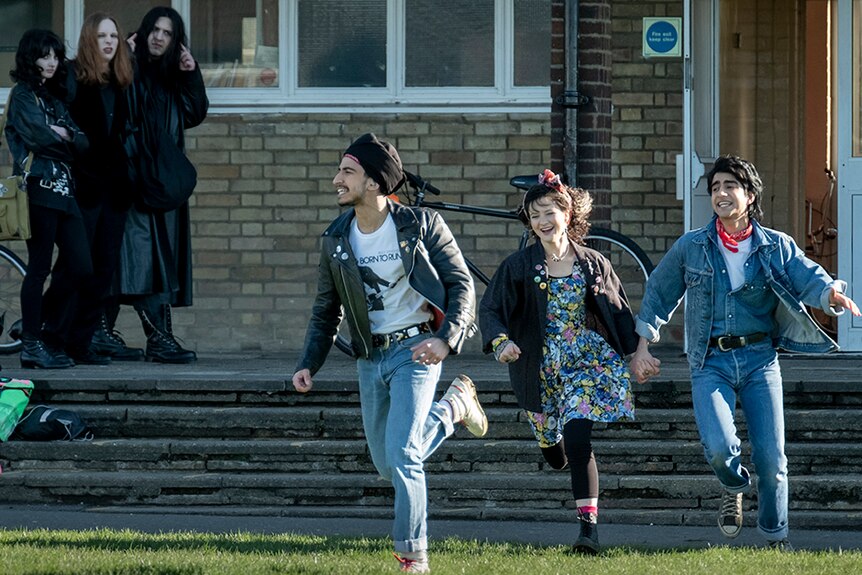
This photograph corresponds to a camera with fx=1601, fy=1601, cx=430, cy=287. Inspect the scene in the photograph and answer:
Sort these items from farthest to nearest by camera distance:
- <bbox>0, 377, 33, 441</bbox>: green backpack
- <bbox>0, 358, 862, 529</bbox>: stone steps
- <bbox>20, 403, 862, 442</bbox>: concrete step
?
<bbox>0, 377, 33, 441</bbox>: green backpack < <bbox>20, 403, 862, 442</bbox>: concrete step < <bbox>0, 358, 862, 529</bbox>: stone steps

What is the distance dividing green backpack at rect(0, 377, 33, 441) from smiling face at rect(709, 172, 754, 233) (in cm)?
396

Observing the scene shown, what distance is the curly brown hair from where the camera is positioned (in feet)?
22.6

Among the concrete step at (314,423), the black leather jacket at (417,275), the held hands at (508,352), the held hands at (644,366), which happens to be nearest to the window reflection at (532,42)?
the concrete step at (314,423)

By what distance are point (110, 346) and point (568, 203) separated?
457 cm

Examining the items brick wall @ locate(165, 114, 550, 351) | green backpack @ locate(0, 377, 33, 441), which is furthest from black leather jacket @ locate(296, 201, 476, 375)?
brick wall @ locate(165, 114, 550, 351)

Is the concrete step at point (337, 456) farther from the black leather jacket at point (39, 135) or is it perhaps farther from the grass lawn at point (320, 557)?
the black leather jacket at point (39, 135)

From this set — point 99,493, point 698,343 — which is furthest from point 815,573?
point 99,493

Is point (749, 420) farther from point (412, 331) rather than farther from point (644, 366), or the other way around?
point (412, 331)

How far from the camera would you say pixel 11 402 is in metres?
8.60

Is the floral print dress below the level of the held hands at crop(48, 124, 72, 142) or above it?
below

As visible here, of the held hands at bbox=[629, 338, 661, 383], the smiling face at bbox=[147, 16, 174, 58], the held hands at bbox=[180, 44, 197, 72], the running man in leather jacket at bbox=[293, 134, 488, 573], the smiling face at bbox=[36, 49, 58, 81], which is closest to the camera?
Result: the running man in leather jacket at bbox=[293, 134, 488, 573]

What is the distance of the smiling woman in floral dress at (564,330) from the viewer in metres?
6.80

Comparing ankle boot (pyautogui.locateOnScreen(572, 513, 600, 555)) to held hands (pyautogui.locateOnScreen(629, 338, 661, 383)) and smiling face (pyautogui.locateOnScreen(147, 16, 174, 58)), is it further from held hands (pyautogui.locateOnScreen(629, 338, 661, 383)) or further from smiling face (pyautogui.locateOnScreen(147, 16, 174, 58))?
smiling face (pyautogui.locateOnScreen(147, 16, 174, 58))

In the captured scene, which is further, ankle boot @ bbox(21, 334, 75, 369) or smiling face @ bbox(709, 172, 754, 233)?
ankle boot @ bbox(21, 334, 75, 369)
